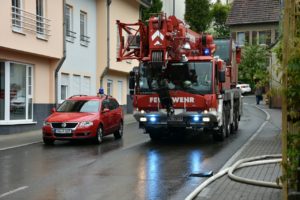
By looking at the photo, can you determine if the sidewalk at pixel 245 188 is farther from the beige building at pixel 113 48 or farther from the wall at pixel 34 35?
the beige building at pixel 113 48

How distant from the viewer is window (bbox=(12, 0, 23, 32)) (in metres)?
21.1

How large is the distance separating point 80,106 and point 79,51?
415 inches

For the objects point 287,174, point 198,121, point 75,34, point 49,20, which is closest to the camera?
point 287,174

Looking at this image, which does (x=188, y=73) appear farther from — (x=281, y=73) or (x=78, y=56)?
(x=78, y=56)

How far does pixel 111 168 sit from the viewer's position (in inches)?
470

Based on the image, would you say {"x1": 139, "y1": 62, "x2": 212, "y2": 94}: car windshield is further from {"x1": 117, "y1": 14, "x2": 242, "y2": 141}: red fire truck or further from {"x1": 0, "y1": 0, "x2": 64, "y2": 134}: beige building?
{"x1": 0, "y1": 0, "x2": 64, "y2": 134}: beige building

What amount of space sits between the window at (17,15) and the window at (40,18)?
1247 millimetres

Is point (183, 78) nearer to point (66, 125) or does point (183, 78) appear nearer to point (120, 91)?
point (66, 125)

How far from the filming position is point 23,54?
73.8 feet

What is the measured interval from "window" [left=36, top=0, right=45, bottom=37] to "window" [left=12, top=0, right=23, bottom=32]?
1247 mm

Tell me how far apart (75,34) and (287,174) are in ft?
73.5

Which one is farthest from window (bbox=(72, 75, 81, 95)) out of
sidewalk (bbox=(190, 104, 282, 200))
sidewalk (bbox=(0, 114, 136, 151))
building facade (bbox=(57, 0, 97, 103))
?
sidewalk (bbox=(190, 104, 282, 200))

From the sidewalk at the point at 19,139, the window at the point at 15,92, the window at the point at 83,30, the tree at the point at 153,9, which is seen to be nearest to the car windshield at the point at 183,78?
the sidewalk at the point at 19,139

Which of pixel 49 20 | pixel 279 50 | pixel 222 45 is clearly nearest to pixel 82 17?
pixel 49 20
